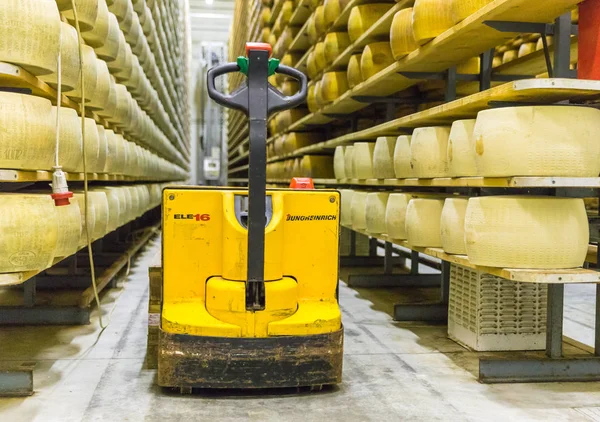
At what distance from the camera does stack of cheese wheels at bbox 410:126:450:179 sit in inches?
153

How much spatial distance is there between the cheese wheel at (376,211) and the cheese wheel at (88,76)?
2243 millimetres

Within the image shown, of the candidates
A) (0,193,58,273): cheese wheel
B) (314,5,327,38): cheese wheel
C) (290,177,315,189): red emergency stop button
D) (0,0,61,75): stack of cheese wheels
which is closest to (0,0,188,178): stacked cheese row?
(0,0,61,75): stack of cheese wheels

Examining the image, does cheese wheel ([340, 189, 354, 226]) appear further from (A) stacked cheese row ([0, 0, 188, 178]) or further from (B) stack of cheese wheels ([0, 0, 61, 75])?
(B) stack of cheese wheels ([0, 0, 61, 75])

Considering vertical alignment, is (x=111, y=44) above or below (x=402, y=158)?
above

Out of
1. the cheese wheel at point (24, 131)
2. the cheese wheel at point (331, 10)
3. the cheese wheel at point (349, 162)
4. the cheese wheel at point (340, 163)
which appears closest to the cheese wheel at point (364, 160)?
the cheese wheel at point (349, 162)

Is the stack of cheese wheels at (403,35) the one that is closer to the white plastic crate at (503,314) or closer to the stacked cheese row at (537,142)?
the stacked cheese row at (537,142)

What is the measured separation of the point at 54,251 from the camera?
2949mm

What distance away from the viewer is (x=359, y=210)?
5.45m

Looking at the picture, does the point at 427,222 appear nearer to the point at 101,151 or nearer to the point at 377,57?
the point at 377,57

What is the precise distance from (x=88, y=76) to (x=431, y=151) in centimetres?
212

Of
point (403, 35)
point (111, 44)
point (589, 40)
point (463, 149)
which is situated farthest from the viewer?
point (111, 44)

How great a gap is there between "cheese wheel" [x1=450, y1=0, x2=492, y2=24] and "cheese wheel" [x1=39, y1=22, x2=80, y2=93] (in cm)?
210

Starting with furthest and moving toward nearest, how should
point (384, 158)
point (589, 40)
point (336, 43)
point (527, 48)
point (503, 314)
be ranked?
point (527, 48) < point (336, 43) < point (384, 158) < point (503, 314) < point (589, 40)

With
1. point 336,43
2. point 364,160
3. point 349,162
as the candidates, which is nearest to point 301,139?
point 336,43
